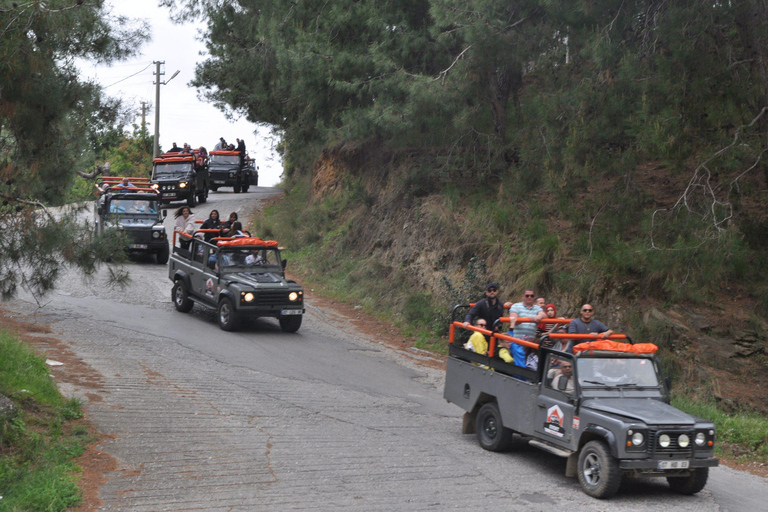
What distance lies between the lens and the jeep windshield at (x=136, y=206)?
24875mm

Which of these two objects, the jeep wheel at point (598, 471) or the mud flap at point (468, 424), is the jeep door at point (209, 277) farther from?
the jeep wheel at point (598, 471)

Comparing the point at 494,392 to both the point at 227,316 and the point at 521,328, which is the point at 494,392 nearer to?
the point at 521,328

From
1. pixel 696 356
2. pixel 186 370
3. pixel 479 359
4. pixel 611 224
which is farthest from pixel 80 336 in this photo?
pixel 696 356

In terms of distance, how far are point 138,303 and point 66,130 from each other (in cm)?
1030

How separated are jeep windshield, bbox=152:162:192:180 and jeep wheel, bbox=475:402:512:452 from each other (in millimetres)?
26381

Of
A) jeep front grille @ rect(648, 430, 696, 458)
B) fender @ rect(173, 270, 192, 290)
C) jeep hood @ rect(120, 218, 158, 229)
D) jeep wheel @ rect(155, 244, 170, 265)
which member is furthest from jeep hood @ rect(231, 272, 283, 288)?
jeep front grille @ rect(648, 430, 696, 458)

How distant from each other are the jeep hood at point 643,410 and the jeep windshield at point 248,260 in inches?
422

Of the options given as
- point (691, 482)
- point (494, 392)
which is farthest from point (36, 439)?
point (691, 482)

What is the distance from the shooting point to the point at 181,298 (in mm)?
19172

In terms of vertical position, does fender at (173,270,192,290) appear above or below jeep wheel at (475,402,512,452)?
above

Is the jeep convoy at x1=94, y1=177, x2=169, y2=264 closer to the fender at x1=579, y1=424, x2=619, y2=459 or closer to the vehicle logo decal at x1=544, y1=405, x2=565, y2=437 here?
the vehicle logo decal at x1=544, y1=405, x2=565, y2=437

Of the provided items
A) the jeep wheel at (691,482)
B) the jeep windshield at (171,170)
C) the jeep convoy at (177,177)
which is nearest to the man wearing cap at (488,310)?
the jeep wheel at (691,482)

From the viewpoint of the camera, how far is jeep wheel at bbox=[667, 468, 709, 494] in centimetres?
852

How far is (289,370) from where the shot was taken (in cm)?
1459
